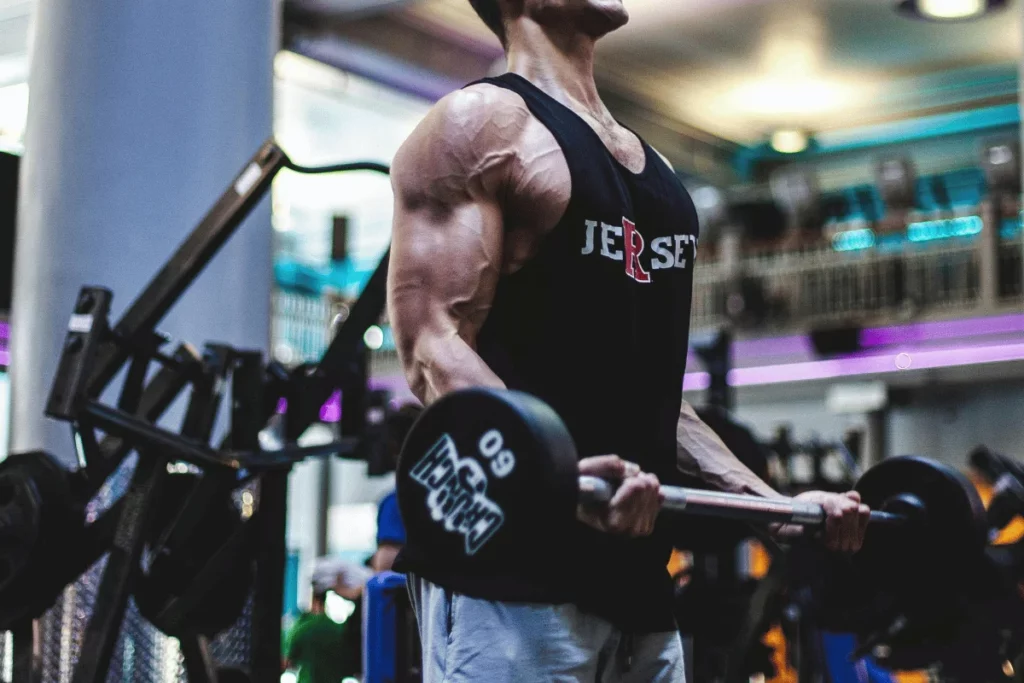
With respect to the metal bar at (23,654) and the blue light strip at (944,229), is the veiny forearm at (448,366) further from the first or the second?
the blue light strip at (944,229)

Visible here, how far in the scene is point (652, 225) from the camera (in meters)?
1.76

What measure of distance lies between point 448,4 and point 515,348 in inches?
402

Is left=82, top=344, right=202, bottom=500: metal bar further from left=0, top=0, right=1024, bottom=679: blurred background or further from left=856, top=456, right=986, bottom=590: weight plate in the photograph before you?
left=0, top=0, right=1024, bottom=679: blurred background

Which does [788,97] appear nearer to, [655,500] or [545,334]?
[545,334]

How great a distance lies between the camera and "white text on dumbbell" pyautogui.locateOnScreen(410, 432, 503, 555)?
1333mm

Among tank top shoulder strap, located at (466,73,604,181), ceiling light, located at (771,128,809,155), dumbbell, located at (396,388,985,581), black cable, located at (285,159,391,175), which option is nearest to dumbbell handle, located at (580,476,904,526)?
dumbbell, located at (396,388,985,581)

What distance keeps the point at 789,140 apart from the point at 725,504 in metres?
14.3

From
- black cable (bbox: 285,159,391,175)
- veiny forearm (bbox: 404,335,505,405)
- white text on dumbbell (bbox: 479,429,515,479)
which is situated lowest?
white text on dumbbell (bbox: 479,429,515,479)

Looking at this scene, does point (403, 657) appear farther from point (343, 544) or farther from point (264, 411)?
point (343, 544)

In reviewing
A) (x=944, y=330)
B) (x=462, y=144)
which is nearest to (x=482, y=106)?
(x=462, y=144)

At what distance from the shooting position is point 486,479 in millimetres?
1335

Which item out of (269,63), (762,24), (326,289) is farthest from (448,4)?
(269,63)

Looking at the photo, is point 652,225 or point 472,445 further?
point 652,225

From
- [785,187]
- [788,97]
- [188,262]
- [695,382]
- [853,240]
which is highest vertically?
[788,97]
